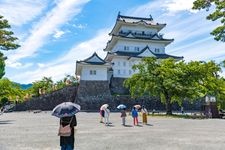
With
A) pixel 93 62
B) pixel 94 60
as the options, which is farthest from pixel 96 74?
pixel 94 60

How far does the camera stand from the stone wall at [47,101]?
54031 mm

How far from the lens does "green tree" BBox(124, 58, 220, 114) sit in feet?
126

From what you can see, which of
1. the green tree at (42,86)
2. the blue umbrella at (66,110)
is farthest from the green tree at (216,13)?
the green tree at (42,86)

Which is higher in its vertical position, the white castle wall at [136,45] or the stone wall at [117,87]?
the white castle wall at [136,45]

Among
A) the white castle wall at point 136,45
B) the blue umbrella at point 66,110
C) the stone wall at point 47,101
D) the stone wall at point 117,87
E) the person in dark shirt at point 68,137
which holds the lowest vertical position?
the person in dark shirt at point 68,137

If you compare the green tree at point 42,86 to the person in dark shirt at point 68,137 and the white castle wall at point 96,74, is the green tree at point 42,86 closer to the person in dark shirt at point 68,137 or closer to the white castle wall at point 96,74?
the white castle wall at point 96,74

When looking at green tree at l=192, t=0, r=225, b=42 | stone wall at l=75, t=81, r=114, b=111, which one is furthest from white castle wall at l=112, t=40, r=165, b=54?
green tree at l=192, t=0, r=225, b=42

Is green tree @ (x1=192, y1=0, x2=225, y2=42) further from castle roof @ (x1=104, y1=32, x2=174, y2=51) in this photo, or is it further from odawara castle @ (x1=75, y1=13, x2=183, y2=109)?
castle roof @ (x1=104, y1=32, x2=174, y2=51)

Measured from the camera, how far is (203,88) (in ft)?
130

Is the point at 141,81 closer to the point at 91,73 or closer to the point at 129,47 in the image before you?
the point at 91,73

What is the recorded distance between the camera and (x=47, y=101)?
54250mm

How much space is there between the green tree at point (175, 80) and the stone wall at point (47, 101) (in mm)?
16417

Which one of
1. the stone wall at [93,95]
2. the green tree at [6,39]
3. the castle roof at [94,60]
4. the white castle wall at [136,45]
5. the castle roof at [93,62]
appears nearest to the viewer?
the green tree at [6,39]

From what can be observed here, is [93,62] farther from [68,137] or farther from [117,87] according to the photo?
[68,137]
